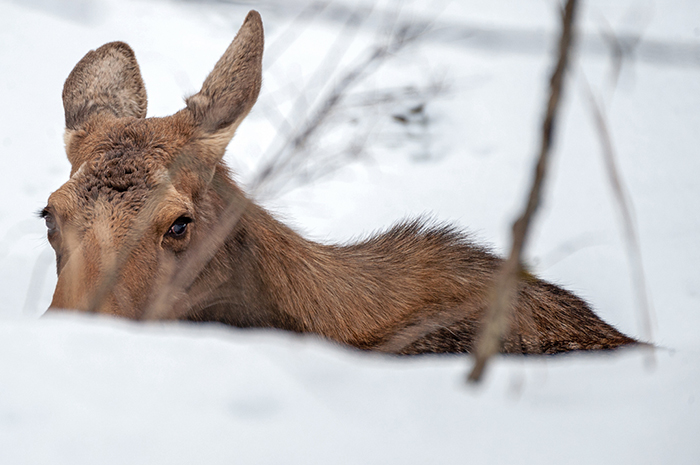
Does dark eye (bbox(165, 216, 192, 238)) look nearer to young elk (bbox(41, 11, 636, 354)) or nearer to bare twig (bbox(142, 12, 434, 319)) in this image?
young elk (bbox(41, 11, 636, 354))

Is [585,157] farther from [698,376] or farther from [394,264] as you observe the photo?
[698,376]

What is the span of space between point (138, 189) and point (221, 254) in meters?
0.53

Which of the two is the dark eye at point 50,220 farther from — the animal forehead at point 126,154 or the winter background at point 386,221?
the winter background at point 386,221

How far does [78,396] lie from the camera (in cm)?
165

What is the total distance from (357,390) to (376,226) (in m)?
5.03

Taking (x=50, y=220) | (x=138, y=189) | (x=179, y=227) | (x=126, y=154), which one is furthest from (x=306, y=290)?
(x=50, y=220)

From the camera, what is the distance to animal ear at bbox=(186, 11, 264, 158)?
3.38m

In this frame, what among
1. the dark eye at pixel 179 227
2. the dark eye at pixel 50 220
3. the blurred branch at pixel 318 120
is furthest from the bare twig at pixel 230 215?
the dark eye at pixel 50 220

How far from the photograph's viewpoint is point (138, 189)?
3.01m

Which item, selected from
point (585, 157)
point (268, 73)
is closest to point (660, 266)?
point (585, 157)

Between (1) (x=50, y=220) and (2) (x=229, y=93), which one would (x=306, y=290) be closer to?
(2) (x=229, y=93)

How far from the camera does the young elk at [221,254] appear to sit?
295cm

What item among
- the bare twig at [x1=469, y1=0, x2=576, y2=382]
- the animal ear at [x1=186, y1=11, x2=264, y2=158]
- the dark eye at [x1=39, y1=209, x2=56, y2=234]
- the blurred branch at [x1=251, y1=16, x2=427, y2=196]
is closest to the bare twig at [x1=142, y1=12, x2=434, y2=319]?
the blurred branch at [x1=251, y1=16, x2=427, y2=196]

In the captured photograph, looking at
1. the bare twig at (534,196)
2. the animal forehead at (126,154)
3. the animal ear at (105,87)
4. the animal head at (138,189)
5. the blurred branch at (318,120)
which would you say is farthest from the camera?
the animal ear at (105,87)
